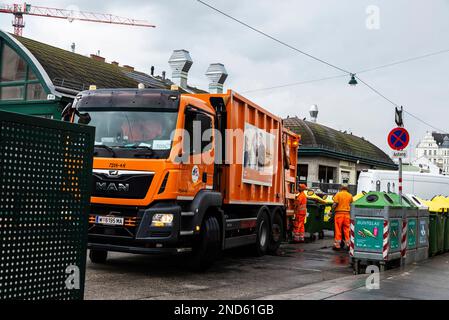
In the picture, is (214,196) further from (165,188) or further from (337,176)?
(337,176)

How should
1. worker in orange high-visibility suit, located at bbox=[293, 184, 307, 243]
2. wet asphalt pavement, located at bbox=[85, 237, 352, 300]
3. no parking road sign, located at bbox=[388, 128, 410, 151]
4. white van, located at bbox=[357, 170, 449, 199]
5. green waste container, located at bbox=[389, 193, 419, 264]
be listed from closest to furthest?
1. wet asphalt pavement, located at bbox=[85, 237, 352, 300]
2. green waste container, located at bbox=[389, 193, 419, 264]
3. no parking road sign, located at bbox=[388, 128, 410, 151]
4. worker in orange high-visibility suit, located at bbox=[293, 184, 307, 243]
5. white van, located at bbox=[357, 170, 449, 199]

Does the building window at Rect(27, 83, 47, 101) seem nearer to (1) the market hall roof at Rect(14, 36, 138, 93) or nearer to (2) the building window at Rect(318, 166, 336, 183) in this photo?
(1) the market hall roof at Rect(14, 36, 138, 93)

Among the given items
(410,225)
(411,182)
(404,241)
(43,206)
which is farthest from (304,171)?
(43,206)

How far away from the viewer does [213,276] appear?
8.83 metres

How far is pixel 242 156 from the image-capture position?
33.1 ft

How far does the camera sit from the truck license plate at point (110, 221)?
26.1 feet

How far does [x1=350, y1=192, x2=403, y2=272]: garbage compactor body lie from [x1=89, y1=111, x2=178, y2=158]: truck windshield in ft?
13.6

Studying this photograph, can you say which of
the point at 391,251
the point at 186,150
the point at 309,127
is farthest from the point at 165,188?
the point at 309,127

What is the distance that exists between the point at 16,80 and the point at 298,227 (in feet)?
36.7

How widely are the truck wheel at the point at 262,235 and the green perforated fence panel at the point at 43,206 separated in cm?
808

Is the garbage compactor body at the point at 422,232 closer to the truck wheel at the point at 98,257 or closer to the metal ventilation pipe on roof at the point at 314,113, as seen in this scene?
the truck wheel at the point at 98,257

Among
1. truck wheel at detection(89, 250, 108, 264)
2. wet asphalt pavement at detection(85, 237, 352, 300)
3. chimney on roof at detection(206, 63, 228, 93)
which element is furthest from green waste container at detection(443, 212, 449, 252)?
chimney on roof at detection(206, 63, 228, 93)

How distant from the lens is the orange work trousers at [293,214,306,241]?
1504 centimetres

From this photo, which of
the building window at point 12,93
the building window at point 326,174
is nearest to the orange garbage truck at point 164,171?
the building window at point 12,93
